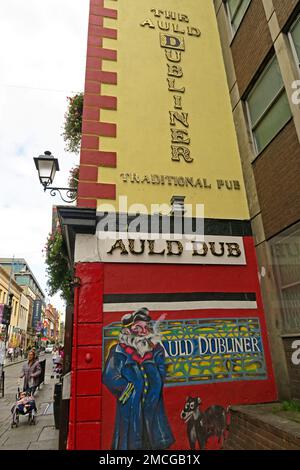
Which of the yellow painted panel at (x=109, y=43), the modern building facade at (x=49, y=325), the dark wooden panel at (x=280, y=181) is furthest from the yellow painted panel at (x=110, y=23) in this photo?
the modern building facade at (x=49, y=325)

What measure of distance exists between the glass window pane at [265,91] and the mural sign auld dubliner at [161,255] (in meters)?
0.70

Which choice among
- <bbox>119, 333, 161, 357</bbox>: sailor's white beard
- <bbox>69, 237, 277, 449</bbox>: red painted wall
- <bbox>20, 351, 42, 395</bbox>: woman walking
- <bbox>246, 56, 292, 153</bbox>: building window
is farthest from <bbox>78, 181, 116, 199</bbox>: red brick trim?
<bbox>20, 351, 42, 395</bbox>: woman walking

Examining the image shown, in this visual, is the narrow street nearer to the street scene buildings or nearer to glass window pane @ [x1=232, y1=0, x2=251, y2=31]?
the street scene buildings

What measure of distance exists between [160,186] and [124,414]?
13.8 feet

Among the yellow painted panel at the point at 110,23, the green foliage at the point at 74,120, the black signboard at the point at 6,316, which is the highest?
the yellow painted panel at the point at 110,23

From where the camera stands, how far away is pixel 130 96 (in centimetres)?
725

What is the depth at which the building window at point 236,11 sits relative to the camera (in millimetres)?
7848

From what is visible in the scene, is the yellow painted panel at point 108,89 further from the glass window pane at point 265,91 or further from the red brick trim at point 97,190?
the glass window pane at point 265,91

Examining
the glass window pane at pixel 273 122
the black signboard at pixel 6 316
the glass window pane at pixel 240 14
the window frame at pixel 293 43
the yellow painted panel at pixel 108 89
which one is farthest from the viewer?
the black signboard at pixel 6 316

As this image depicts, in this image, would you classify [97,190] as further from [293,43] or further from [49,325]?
[49,325]

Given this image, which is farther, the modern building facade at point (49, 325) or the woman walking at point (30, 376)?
the modern building facade at point (49, 325)

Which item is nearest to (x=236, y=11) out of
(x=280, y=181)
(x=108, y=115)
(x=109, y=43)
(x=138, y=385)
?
(x=109, y=43)
